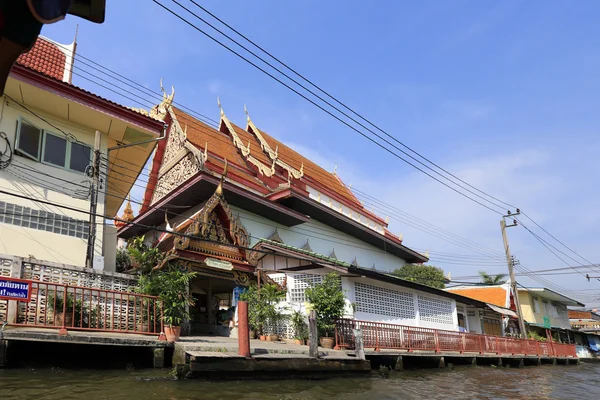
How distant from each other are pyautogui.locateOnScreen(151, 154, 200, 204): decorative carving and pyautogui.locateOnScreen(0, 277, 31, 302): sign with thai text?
31.5ft

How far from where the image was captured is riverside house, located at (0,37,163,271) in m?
9.95

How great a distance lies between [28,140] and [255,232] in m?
8.85

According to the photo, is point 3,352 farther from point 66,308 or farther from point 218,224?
point 218,224

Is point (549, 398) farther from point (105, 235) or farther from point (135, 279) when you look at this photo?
point (105, 235)

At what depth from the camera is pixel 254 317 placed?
12102 mm

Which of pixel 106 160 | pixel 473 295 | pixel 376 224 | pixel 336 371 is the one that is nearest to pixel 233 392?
pixel 336 371

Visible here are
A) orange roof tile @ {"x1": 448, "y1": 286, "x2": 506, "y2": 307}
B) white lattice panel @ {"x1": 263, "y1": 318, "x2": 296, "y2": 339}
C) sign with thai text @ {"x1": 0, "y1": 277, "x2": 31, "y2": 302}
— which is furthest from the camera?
orange roof tile @ {"x1": 448, "y1": 286, "x2": 506, "y2": 307}

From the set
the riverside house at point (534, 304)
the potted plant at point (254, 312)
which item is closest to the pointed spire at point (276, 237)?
the potted plant at point (254, 312)

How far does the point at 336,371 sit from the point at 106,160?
773cm

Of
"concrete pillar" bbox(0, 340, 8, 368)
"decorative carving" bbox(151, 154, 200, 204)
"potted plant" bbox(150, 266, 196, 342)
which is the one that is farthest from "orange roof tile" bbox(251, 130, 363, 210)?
"concrete pillar" bbox(0, 340, 8, 368)

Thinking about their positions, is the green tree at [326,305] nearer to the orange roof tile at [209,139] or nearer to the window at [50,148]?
the window at [50,148]

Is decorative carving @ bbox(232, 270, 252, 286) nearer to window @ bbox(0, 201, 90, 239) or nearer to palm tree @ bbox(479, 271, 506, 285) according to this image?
window @ bbox(0, 201, 90, 239)

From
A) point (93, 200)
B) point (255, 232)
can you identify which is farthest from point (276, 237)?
point (93, 200)

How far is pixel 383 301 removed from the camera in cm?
1529
